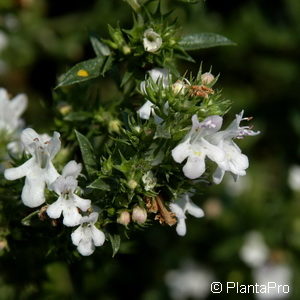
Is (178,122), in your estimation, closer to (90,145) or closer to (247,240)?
(90,145)

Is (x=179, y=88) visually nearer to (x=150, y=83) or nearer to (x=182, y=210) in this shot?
(x=150, y=83)

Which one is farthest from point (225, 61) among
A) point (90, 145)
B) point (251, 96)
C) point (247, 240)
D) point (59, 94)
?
point (90, 145)

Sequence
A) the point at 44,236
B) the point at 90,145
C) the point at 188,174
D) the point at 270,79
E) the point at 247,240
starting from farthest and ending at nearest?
1. the point at 270,79
2. the point at 247,240
3. the point at 44,236
4. the point at 90,145
5. the point at 188,174

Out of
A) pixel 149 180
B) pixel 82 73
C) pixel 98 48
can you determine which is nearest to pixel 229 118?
pixel 98 48

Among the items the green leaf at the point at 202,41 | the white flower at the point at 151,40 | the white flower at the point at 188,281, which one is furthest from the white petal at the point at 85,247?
the white flower at the point at 188,281

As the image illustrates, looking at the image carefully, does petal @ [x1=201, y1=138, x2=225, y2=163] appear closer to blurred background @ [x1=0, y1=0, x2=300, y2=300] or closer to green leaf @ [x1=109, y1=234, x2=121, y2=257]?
green leaf @ [x1=109, y1=234, x2=121, y2=257]

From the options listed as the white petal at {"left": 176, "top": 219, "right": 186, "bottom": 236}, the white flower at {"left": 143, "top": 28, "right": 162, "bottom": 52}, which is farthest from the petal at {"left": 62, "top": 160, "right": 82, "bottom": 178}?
the white flower at {"left": 143, "top": 28, "right": 162, "bottom": 52}
